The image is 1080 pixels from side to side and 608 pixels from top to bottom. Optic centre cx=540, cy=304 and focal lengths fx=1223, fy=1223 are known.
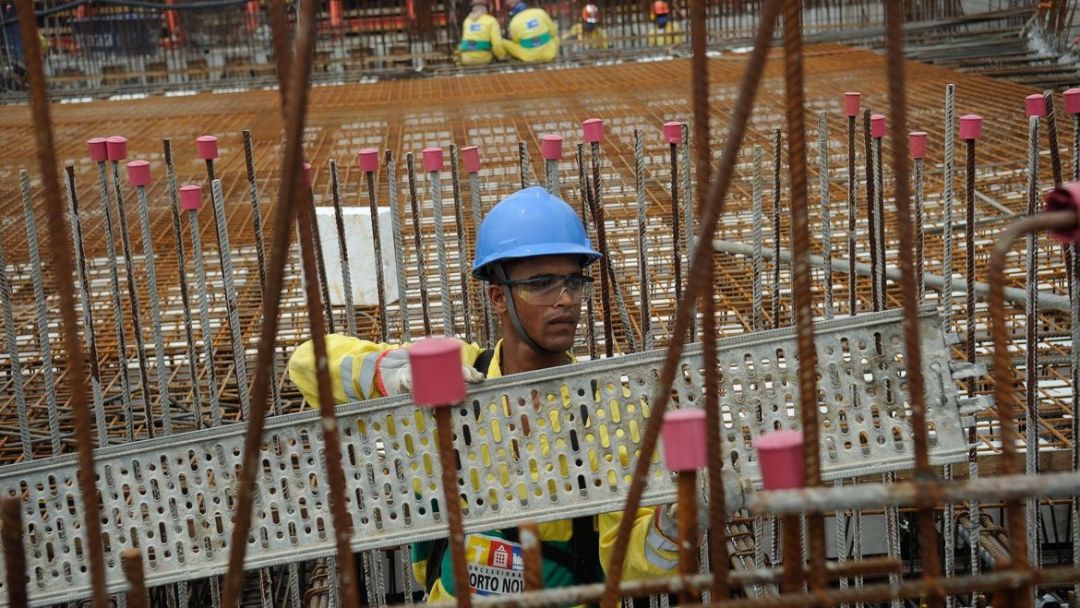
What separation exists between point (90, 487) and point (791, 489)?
113cm

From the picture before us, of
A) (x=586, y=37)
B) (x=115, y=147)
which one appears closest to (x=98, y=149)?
(x=115, y=147)

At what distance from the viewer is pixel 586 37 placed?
649 inches

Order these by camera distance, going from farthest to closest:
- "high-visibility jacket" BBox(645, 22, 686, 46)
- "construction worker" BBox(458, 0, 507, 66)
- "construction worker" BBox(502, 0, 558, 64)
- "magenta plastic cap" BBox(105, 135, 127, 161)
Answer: "construction worker" BBox(458, 0, 507, 66), "construction worker" BBox(502, 0, 558, 64), "high-visibility jacket" BBox(645, 22, 686, 46), "magenta plastic cap" BBox(105, 135, 127, 161)

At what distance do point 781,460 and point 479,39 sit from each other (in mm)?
14189

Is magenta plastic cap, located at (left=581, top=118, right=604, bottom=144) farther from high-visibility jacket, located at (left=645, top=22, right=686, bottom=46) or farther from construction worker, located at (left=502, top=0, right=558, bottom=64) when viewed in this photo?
construction worker, located at (left=502, top=0, right=558, bottom=64)

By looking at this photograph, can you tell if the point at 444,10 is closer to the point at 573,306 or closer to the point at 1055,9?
the point at 1055,9

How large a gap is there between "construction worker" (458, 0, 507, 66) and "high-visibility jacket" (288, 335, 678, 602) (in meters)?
12.2

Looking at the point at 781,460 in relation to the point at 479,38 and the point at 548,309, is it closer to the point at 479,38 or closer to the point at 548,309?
the point at 548,309

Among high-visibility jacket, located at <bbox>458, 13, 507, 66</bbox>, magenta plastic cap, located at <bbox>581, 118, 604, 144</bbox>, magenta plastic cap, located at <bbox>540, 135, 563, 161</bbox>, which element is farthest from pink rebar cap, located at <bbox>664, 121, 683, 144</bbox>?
high-visibility jacket, located at <bbox>458, 13, 507, 66</bbox>

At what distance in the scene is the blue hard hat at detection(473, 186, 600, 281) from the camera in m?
3.56

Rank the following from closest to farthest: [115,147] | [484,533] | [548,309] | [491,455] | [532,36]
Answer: [491,455]
[484,533]
[548,309]
[115,147]
[532,36]

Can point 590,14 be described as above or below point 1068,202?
above

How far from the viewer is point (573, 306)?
11.5 feet

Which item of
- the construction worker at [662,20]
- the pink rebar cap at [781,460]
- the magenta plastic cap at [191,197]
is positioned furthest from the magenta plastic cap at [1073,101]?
the construction worker at [662,20]
